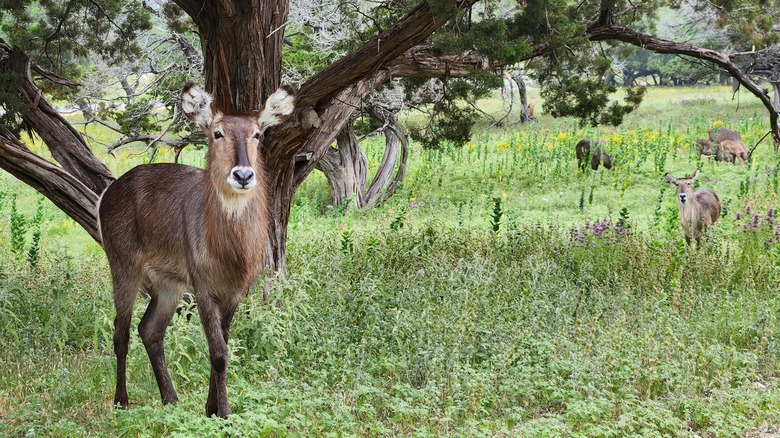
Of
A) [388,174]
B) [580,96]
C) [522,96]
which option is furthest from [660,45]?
[522,96]

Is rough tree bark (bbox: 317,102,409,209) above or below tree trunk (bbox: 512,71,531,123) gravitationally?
below

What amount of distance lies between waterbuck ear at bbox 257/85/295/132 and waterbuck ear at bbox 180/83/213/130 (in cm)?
34

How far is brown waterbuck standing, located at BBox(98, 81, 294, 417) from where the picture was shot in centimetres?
517

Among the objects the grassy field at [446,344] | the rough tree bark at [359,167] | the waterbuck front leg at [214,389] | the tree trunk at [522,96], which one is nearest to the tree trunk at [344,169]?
the rough tree bark at [359,167]

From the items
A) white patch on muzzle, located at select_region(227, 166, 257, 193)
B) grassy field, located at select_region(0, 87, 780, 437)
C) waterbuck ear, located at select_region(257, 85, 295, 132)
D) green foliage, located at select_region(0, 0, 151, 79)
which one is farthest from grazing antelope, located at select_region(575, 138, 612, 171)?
white patch on muzzle, located at select_region(227, 166, 257, 193)

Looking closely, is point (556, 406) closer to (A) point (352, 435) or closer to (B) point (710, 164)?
(A) point (352, 435)

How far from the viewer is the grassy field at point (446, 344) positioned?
5430 millimetres

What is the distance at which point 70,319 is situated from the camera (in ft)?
24.2

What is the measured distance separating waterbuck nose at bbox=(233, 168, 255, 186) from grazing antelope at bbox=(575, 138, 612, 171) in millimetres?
13006

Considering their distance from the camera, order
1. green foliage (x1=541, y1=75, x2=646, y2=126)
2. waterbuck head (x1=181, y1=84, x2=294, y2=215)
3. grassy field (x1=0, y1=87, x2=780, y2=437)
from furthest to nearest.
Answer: green foliage (x1=541, y1=75, x2=646, y2=126) → grassy field (x1=0, y1=87, x2=780, y2=437) → waterbuck head (x1=181, y1=84, x2=294, y2=215)

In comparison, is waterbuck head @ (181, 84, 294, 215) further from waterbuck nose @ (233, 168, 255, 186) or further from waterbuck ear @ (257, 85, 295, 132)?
waterbuck nose @ (233, 168, 255, 186)

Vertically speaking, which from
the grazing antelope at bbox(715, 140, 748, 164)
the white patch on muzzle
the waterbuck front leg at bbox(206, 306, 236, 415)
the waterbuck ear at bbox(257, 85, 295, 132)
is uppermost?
the waterbuck ear at bbox(257, 85, 295, 132)

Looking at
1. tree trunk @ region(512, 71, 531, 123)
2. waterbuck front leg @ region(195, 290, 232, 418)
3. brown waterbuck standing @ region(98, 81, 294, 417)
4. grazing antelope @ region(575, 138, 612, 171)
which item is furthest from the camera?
tree trunk @ region(512, 71, 531, 123)

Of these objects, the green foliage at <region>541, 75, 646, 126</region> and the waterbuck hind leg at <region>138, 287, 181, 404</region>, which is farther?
the green foliage at <region>541, 75, 646, 126</region>
